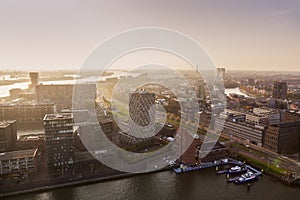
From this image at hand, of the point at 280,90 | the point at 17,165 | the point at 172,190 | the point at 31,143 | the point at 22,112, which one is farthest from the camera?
the point at 280,90

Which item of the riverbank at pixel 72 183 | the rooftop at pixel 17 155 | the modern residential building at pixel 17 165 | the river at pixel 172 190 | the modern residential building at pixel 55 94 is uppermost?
the modern residential building at pixel 55 94

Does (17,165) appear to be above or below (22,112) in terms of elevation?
below

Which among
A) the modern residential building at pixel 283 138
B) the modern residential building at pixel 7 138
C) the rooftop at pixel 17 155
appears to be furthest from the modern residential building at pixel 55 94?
the modern residential building at pixel 283 138

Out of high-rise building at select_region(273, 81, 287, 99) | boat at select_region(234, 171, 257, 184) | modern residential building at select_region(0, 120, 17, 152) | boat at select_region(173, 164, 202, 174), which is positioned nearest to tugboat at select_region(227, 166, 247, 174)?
boat at select_region(234, 171, 257, 184)

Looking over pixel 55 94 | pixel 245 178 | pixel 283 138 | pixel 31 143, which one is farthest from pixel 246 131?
pixel 55 94

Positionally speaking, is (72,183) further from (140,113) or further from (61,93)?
(61,93)

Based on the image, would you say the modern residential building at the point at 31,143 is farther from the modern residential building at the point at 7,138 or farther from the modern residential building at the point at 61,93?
the modern residential building at the point at 61,93
